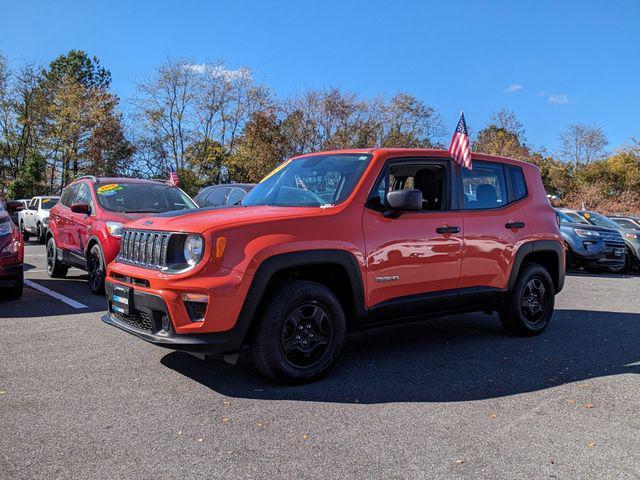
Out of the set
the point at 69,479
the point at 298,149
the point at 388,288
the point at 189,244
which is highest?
the point at 298,149

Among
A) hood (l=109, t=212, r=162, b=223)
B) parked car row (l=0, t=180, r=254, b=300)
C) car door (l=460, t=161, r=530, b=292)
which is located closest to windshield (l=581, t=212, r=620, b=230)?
car door (l=460, t=161, r=530, b=292)

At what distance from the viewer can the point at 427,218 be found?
5.00 meters

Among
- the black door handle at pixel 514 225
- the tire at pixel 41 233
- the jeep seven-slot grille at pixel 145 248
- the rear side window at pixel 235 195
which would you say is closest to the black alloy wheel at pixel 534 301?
the black door handle at pixel 514 225

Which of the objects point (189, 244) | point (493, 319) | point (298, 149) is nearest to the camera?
point (189, 244)

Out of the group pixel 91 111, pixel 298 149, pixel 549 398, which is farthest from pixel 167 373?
pixel 91 111

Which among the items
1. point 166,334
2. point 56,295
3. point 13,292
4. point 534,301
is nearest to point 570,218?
point 534,301

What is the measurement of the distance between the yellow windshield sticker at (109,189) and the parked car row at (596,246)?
34.8 feet

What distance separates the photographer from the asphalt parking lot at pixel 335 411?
3.03 metres

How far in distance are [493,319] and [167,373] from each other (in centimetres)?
441

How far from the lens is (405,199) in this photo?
15.0 ft

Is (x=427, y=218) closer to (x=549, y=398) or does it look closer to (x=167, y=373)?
(x=549, y=398)

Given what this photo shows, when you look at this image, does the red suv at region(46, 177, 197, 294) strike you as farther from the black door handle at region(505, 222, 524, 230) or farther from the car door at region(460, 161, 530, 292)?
the black door handle at region(505, 222, 524, 230)

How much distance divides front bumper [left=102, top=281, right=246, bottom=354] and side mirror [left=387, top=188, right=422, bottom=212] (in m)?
1.64

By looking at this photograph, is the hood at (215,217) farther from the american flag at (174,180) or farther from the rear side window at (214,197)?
the rear side window at (214,197)
